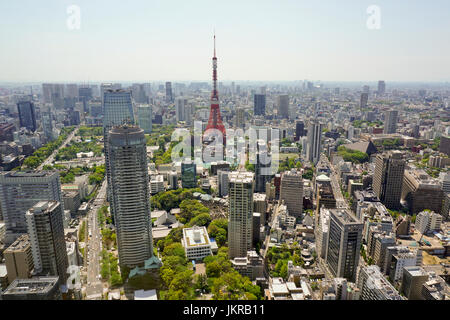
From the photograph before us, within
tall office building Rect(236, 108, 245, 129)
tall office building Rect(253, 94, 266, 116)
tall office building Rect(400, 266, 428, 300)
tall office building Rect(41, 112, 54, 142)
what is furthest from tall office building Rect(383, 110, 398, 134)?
tall office building Rect(41, 112, 54, 142)

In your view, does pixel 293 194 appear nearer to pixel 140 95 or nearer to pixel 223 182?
pixel 223 182

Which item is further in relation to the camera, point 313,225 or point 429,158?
point 429,158

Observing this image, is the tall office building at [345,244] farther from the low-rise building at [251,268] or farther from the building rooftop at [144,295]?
the building rooftop at [144,295]

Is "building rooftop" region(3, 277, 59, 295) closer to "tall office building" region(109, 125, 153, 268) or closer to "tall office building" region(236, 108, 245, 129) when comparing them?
"tall office building" region(109, 125, 153, 268)

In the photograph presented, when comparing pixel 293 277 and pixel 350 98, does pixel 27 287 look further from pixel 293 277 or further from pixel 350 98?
pixel 350 98
